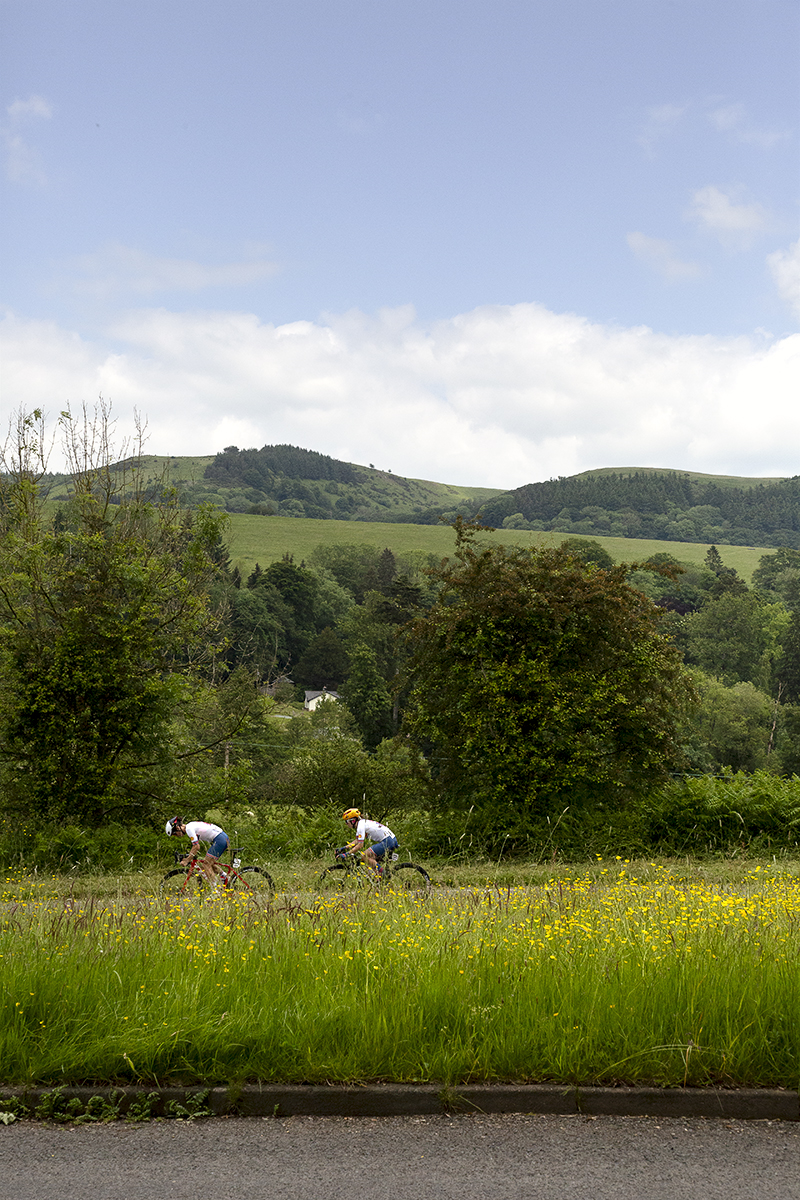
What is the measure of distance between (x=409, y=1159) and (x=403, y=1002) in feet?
3.16

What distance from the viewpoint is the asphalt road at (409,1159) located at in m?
3.70

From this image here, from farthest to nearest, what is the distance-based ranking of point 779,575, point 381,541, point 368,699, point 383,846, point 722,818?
1. point 381,541
2. point 779,575
3. point 368,699
4. point 722,818
5. point 383,846

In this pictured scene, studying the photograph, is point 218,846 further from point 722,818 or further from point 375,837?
point 722,818

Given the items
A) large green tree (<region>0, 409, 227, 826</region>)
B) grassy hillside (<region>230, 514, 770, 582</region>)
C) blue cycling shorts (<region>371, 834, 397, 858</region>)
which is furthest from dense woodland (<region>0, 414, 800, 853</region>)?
grassy hillside (<region>230, 514, 770, 582</region>)

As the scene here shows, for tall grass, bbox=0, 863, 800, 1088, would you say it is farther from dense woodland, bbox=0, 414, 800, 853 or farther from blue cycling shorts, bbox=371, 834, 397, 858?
dense woodland, bbox=0, 414, 800, 853

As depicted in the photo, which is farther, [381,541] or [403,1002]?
[381,541]

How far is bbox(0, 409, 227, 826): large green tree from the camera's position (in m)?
15.6

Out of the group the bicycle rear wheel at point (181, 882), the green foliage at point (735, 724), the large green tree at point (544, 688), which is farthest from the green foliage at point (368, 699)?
the bicycle rear wheel at point (181, 882)

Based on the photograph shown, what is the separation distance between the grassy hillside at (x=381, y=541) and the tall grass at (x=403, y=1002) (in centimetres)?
13695

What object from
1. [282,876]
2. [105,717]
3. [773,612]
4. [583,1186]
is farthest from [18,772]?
[773,612]

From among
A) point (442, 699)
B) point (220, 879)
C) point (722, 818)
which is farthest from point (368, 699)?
point (220, 879)

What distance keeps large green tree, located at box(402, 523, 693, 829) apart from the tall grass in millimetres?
9131

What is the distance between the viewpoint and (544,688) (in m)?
15.4

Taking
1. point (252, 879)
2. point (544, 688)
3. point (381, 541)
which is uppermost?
point (381, 541)
